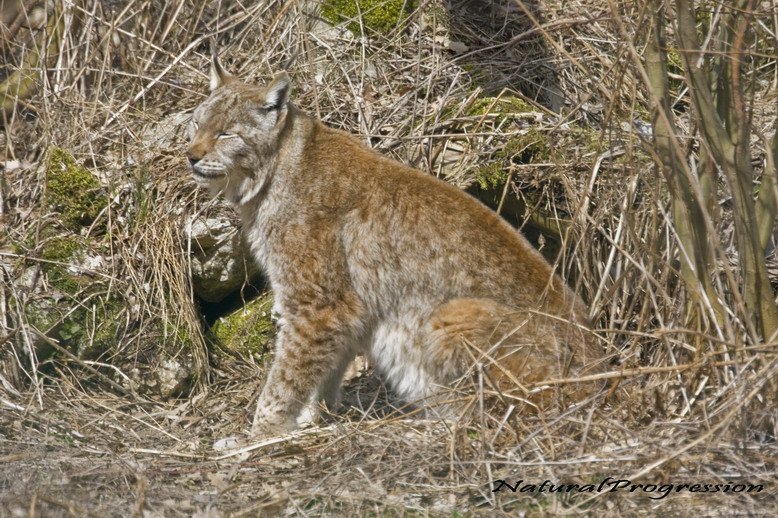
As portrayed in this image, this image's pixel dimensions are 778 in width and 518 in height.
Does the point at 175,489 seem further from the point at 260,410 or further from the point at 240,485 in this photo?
the point at 260,410

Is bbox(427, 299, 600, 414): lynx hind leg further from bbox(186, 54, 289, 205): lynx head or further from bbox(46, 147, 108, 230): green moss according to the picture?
bbox(46, 147, 108, 230): green moss

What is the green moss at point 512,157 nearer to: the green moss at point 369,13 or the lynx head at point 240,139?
the lynx head at point 240,139

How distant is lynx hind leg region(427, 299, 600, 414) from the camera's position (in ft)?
14.3

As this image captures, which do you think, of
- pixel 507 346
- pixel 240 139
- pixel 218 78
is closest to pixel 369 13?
pixel 218 78

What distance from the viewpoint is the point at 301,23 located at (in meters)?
6.82

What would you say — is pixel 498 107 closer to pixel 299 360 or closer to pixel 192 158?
pixel 192 158

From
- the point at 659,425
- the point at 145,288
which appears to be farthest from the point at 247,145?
the point at 659,425

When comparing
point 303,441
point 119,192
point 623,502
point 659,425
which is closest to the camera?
point 623,502

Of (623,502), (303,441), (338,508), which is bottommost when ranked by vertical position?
(303,441)

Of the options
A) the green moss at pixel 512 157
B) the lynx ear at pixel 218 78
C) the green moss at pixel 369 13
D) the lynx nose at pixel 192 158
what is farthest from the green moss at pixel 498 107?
the lynx nose at pixel 192 158

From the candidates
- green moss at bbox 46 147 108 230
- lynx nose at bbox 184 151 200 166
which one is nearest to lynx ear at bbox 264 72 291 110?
lynx nose at bbox 184 151 200 166

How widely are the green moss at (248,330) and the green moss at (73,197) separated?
119 centimetres

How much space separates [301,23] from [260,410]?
331 centimetres

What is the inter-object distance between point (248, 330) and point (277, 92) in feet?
6.07
